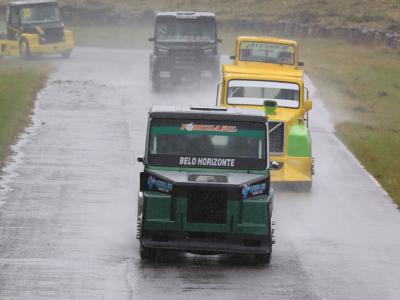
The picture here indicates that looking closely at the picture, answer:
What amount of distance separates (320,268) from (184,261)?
1850 mm

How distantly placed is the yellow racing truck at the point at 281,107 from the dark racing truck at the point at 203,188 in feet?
20.5

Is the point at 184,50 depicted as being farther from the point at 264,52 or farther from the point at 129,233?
the point at 129,233

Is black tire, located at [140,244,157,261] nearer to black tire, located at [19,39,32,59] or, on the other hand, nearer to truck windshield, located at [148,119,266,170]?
truck windshield, located at [148,119,266,170]

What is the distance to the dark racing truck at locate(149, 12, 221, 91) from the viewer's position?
41.1m

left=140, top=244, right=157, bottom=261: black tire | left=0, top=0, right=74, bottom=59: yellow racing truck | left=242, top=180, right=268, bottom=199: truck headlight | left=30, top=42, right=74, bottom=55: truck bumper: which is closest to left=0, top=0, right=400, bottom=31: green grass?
left=30, top=42, right=74, bottom=55: truck bumper

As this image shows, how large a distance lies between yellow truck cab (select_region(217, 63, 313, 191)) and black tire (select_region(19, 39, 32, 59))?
27.8m

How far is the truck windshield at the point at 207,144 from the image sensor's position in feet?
53.0

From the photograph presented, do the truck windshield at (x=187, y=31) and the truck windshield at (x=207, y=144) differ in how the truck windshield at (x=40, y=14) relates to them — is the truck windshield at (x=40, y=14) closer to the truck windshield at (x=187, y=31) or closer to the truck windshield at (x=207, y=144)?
the truck windshield at (x=187, y=31)

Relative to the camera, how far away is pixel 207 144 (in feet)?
53.5

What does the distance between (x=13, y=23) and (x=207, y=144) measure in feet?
127

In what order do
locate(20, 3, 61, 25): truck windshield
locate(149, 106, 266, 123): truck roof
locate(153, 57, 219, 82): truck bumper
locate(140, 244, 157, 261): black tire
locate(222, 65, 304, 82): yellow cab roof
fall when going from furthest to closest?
locate(20, 3, 61, 25): truck windshield, locate(153, 57, 219, 82): truck bumper, locate(222, 65, 304, 82): yellow cab roof, locate(149, 106, 266, 123): truck roof, locate(140, 244, 157, 261): black tire

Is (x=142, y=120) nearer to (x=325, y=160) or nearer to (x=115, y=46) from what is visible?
(x=325, y=160)

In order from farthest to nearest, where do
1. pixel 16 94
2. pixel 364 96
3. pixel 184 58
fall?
pixel 364 96
pixel 184 58
pixel 16 94

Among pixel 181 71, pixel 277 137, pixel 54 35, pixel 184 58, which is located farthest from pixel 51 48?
pixel 277 137
